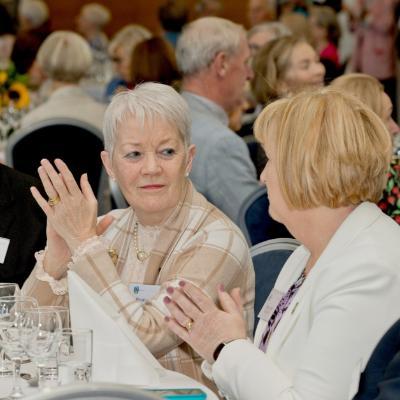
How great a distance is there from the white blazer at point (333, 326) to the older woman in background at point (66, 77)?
4935 millimetres

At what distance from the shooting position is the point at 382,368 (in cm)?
234

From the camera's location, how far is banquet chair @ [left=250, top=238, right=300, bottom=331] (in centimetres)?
334

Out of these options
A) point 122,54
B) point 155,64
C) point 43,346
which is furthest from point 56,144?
point 122,54

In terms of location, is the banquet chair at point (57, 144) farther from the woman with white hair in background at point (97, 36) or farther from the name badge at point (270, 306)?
the woman with white hair in background at point (97, 36)

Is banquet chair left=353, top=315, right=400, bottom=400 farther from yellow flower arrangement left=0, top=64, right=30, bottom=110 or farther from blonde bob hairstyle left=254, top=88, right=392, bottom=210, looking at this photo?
yellow flower arrangement left=0, top=64, right=30, bottom=110

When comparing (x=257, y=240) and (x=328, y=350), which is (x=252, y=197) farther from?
(x=328, y=350)

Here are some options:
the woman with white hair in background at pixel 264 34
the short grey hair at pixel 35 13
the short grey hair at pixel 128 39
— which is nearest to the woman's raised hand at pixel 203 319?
the woman with white hair in background at pixel 264 34

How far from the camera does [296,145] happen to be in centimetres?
258

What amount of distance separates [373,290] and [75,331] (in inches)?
28.3

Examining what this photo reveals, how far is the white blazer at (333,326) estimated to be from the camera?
2391 millimetres

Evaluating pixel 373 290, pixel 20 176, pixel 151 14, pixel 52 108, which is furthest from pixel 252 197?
pixel 151 14

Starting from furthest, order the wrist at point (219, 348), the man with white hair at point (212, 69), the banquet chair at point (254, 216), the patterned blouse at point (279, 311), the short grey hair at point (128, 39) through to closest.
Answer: the short grey hair at point (128, 39) < the man with white hair at point (212, 69) < the banquet chair at point (254, 216) < the patterned blouse at point (279, 311) < the wrist at point (219, 348)

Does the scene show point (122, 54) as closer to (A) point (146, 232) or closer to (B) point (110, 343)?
(A) point (146, 232)

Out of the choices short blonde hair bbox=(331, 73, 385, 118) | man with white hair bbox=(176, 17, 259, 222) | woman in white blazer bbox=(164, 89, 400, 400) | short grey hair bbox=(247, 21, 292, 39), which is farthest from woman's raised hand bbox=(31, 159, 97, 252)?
short grey hair bbox=(247, 21, 292, 39)
